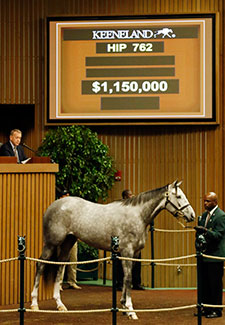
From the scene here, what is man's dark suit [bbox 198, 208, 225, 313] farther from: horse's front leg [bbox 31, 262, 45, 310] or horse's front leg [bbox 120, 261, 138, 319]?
horse's front leg [bbox 31, 262, 45, 310]

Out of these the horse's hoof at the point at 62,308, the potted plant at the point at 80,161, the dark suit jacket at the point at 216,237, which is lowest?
the horse's hoof at the point at 62,308

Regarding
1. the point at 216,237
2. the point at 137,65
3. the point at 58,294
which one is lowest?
the point at 58,294

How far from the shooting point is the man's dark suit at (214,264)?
30.7 ft

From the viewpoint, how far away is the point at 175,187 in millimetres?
9891

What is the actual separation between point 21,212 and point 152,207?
2092mm

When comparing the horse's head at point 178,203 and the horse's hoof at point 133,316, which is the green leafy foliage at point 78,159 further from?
the horse's hoof at point 133,316

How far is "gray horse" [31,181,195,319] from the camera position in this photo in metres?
9.82

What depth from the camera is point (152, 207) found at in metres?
9.90

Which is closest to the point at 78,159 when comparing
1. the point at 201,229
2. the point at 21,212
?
the point at 21,212

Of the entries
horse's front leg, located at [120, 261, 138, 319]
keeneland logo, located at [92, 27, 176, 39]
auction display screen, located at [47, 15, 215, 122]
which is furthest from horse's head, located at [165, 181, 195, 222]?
keeneland logo, located at [92, 27, 176, 39]

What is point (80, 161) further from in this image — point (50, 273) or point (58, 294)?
point (58, 294)

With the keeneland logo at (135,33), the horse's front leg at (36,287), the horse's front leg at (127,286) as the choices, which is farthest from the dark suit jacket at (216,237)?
the keeneland logo at (135,33)

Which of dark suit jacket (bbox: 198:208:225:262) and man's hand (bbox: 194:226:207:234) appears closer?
man's hand (bbox: 194:226:207:234)

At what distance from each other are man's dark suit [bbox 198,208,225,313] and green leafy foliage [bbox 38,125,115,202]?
3789 millimetres
